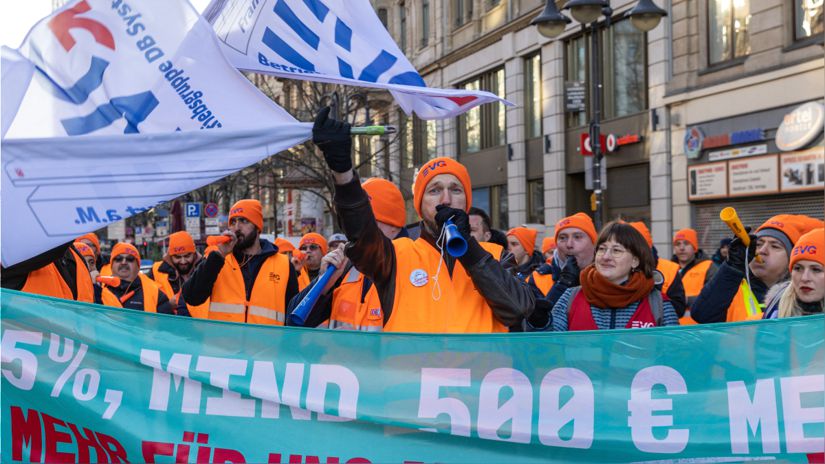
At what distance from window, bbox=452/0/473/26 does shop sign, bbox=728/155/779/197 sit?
14575 mm

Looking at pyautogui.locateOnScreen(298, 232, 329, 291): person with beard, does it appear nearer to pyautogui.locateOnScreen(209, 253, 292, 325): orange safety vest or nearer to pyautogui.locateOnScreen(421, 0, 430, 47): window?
pyautogui.locateOnScreen(209, 253, 292, 325): orange safety vest

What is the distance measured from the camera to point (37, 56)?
12.5 ft

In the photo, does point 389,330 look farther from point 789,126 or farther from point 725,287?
point 789,126

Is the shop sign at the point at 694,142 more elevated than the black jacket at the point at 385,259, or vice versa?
the shop sign at the point at 694,142

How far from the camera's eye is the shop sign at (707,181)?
55.7 feet

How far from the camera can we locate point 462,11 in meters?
30.3

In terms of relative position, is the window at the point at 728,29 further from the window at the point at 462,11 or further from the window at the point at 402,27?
the window at the point at 402,27

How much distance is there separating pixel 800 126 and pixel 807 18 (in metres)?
1.80

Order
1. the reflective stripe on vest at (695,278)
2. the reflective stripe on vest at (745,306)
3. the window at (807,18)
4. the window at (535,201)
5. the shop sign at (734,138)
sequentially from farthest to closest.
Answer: the window at (535,201) → the shop sign at (734,138) → the window at (807,18) → the reflective stripe on vest at (695,278) → the reflective stripe on vest at (745,306)

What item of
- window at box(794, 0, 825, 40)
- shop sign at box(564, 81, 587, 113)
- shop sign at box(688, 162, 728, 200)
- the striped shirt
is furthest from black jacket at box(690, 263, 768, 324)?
A: shop sign at box(564, 81, 587, 113)

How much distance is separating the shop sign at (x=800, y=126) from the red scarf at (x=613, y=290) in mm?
11498

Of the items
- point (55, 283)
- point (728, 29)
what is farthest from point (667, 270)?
point (728, 29)

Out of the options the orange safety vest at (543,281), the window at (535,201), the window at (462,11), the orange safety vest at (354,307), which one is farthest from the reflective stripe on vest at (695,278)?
the window at (462,11)

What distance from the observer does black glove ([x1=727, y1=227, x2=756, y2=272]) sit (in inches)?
183
